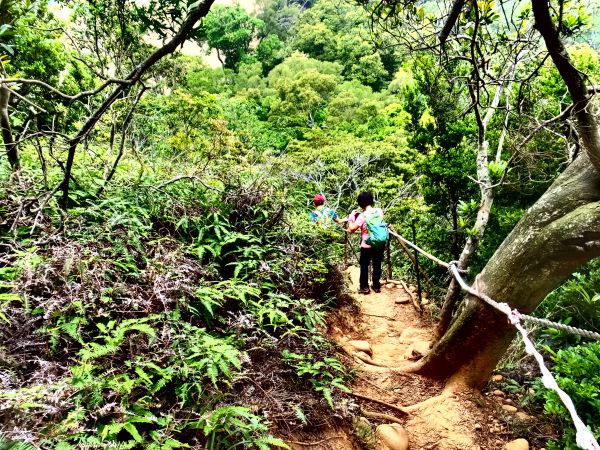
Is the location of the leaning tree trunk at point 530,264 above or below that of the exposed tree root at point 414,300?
above

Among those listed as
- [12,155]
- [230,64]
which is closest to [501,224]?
[12,155]

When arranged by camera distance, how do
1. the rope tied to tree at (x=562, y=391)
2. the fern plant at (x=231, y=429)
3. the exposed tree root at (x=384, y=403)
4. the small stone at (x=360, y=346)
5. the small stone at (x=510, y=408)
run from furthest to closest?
the small stone at (x=360, y=346) → the small stone at (x=510, y=408) → the exposed tree root at (x=384, y=403) → the fern plant at (x=231, y=429) → the rope tied to tree at (x=562, y=391)

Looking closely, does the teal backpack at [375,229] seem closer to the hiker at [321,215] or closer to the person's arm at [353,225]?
the person's arm at [353,225]

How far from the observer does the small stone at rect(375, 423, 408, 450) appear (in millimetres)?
3240

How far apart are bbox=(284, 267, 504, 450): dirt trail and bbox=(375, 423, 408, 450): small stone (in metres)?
0.04

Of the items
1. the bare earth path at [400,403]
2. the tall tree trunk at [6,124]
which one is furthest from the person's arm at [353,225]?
the tall tree trunk at [6,124]

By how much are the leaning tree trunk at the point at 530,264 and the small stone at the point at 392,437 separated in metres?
1.10

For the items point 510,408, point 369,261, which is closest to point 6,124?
point 369,261

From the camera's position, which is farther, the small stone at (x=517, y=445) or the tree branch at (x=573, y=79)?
the small stone at (x=517, y=445)

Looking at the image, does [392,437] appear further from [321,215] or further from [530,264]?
[321,215]

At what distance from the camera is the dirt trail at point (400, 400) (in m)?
3.28

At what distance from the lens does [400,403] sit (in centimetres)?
405

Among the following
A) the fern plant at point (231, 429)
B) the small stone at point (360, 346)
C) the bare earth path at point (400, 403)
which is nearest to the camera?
the fern plant at point (231, 429)

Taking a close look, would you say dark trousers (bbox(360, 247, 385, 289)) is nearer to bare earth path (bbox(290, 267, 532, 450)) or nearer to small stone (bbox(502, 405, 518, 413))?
bare earth path (bbox(290, 267, 532, 450))
